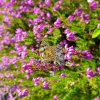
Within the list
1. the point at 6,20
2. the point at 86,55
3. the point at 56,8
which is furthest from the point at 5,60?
the point at 86,55

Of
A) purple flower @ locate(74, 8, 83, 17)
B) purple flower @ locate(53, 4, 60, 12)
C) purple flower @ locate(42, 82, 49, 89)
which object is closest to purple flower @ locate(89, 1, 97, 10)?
purple flower @ locate(74, 8, 83, 17)

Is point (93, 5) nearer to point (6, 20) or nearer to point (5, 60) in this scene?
point (5, 60)

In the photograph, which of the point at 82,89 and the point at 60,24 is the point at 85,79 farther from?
the point at 60,24

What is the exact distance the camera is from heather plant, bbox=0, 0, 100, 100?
10.7ft

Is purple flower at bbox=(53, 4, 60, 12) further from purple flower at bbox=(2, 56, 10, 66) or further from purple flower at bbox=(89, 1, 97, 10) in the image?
purple flower at bbox=(2, 56, 10, 66)

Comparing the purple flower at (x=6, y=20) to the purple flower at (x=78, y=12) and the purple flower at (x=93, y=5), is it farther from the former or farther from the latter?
the purple flower at (x=93, y=5)

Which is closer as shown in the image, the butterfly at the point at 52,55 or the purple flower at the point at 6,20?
the butterfly at the point at 52,55

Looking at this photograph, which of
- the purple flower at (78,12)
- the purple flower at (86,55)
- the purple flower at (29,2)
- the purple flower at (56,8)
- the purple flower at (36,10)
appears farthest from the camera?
the purple flower at (29,2)

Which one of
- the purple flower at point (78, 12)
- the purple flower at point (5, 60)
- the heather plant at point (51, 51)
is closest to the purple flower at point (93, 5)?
the heather plant at point (51, 51)

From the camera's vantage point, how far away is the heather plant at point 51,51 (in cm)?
326

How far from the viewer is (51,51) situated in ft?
11.1

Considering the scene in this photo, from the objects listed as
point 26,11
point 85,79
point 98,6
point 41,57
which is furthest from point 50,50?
point 26,11

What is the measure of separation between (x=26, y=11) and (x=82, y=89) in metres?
1.41

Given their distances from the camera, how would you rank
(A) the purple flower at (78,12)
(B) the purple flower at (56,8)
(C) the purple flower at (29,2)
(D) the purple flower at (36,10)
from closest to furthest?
(A) the purple flower at (78,12) < (B) the purple flower at (56,8) < (D) the purple flower at (36,10) < (C) the purple flower at (29,2)
